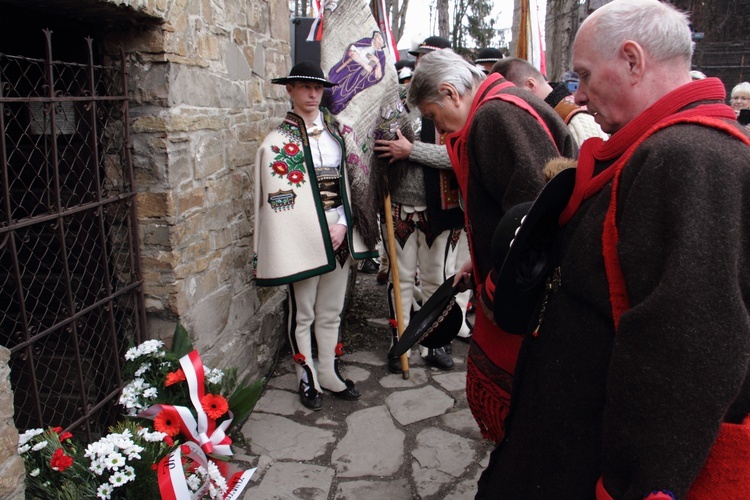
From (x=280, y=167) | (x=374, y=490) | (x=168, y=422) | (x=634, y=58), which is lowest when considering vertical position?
(x=374, y=490)

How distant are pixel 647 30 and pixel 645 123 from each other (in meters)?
0.20

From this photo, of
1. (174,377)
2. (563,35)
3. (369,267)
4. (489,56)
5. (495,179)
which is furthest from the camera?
(563,35)

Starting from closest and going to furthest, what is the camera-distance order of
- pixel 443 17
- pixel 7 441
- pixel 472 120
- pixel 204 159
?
pixel 7 441 → pixel 472 120 → pixel 204 159 → pixel 443 17

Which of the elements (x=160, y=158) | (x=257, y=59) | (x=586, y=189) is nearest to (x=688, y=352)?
(x=586, y=189)

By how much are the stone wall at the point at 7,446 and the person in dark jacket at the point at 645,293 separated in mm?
1417

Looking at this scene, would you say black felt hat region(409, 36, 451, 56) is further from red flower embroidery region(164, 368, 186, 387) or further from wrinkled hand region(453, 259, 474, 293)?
red flower embroidery region(164, 368, 186, 387)

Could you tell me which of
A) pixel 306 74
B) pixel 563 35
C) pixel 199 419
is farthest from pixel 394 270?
pixel 563 35

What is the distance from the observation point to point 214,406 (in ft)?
8.87

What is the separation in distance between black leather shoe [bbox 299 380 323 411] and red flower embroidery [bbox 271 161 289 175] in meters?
1.30

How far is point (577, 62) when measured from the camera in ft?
4.61

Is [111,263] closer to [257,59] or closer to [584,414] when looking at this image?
[257,59]

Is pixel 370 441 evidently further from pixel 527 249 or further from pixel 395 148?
pixel 527 249

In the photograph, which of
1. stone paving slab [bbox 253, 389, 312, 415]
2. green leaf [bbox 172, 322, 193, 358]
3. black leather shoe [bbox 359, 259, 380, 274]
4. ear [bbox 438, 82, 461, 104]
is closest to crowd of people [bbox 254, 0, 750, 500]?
ear [bbox 438, 82, 461, 104]

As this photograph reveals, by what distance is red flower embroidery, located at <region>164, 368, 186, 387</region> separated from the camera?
2605 mm
